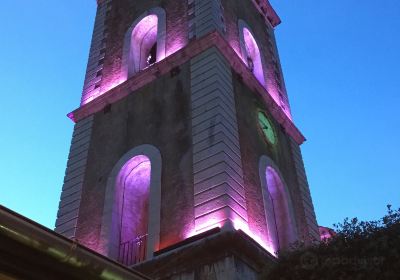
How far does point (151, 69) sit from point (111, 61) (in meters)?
3.06

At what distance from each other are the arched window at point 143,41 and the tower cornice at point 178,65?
1.32 meters

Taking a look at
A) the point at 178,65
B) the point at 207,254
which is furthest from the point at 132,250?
the point at 178,65

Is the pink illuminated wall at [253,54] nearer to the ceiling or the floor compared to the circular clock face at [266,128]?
nearer to the ceiling

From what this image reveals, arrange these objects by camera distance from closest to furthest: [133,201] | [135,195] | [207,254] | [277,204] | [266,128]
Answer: [207,254] → [133,201] → [135,195] → [277,204] → [266,128]

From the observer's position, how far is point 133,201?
14195mm

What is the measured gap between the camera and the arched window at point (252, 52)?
18297 millimetres

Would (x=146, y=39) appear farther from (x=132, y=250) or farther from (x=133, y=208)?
(x=132, y=250)

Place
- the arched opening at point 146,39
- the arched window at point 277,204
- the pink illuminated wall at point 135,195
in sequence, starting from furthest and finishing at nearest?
the arched opening at point 146,39, the pink illuminated wall at point 135,195, the arched window at point 277,204

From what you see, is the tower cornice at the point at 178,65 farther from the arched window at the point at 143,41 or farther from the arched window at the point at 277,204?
the arched window at the point at 277,204

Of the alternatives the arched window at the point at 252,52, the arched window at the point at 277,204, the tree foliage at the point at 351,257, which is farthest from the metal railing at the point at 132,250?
the arched window at the point at 252,52

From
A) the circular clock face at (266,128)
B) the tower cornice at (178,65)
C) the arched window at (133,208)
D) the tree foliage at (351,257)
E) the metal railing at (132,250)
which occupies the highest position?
the tower cornice at (178,65)

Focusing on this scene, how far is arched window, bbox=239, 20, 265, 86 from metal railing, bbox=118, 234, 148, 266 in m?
7.84

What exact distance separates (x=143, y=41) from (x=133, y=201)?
6.80 meters

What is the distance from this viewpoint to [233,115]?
537 inches
